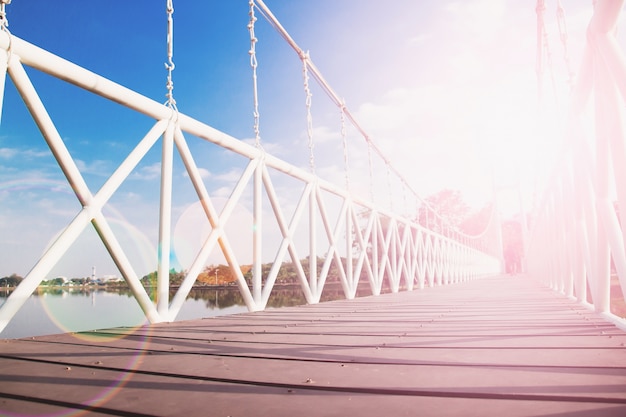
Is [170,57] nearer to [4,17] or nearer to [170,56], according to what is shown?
[170,56]

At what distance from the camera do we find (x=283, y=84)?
11.9 m

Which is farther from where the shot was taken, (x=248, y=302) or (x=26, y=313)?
(x=248, y=302)

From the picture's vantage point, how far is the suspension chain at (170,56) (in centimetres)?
290

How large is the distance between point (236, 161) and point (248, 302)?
1295 millimetres

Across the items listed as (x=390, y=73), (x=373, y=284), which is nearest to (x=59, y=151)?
(x=373, y=284)

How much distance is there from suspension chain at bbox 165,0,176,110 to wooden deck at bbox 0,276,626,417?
1730mm

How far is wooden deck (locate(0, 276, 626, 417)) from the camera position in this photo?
2.57 feet

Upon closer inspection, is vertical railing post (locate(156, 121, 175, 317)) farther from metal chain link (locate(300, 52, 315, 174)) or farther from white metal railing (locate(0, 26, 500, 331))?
metal chain link (locate(300, 52, 315, 174))

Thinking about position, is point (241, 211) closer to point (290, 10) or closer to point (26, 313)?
point (26, 313)

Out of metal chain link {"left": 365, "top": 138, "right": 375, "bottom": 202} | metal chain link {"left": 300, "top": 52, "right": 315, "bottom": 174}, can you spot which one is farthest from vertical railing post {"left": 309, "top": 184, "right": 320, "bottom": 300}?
metal chain link {"left": 365, "top": 138, "right": 375, "bottom": 202}

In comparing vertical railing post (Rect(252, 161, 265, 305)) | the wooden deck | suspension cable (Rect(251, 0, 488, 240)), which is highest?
suspension cable (Rect(251, 0, 488, 240))

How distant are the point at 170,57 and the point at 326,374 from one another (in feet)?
9.63

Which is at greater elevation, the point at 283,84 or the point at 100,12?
the point at 283,84

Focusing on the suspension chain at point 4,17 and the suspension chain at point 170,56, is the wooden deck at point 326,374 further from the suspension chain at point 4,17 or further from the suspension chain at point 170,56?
the suspension chain at point 170,56
